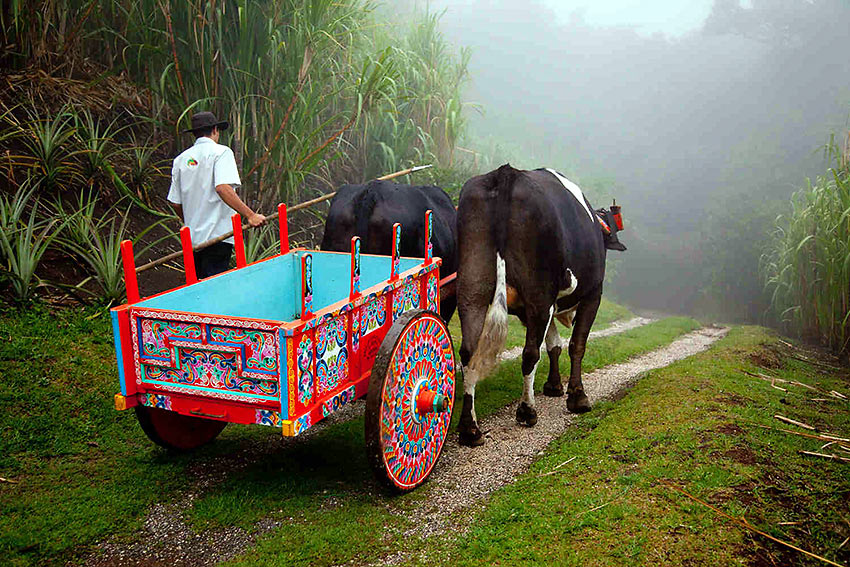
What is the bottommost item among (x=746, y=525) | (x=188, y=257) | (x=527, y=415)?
(x=527, y=415)

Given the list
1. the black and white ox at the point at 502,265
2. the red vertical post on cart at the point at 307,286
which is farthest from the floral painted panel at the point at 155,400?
the black and white ox at the point at 502,265

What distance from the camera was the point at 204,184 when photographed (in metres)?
4.46

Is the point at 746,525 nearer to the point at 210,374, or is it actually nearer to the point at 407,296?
the point at 407,296

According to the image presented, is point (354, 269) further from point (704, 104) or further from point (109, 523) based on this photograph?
point (704, 104)

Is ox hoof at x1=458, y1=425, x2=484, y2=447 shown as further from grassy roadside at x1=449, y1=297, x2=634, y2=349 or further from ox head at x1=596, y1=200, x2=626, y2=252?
ox head at x1=596, y1=200, x2=626, y2=252

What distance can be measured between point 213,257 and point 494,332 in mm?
2019

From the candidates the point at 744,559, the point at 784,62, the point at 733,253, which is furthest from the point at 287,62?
the point at 784,62

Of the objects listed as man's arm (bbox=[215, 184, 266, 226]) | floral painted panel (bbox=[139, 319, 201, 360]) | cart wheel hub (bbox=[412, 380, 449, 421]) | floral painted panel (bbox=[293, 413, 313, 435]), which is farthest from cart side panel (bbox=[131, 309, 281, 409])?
man's arm (bbox=[215, 184, 266, 226])

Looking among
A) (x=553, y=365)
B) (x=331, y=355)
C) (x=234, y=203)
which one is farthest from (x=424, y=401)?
(x=553, y=365)

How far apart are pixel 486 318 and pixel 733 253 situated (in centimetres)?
1437

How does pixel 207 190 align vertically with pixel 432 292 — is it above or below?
above

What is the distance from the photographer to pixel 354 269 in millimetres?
3137

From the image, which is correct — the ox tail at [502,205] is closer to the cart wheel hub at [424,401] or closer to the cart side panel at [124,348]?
the cart wheel hub at [424,401]

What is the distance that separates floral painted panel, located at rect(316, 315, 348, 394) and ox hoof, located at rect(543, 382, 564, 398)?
242 centimetres
